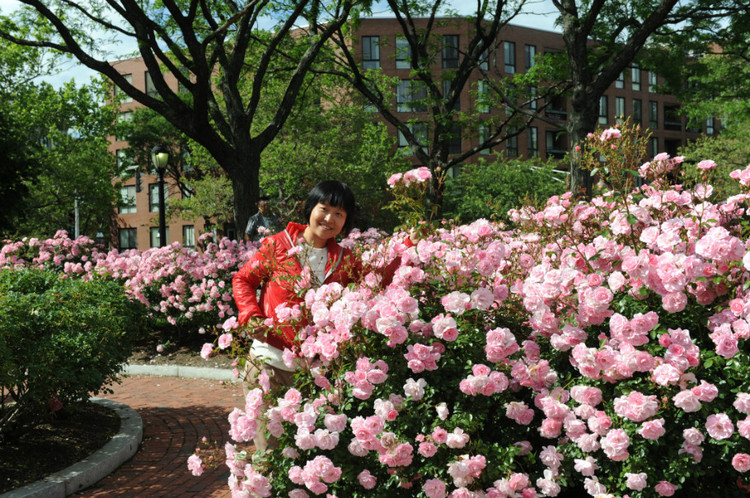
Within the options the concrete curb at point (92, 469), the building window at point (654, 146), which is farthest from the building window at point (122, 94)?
the building window at point (654, 146)

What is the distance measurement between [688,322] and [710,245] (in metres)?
0.38

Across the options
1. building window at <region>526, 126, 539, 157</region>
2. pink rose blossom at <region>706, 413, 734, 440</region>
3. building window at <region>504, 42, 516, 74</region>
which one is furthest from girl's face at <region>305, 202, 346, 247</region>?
building window at <region>526, 126, 539, 157</region>

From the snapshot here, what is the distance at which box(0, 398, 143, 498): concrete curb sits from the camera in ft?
14.1

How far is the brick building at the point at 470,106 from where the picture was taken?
45.7 m

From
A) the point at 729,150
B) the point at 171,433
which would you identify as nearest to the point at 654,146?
the point at 729,150

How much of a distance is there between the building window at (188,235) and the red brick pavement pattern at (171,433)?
4193 cm

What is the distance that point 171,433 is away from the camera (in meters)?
6.15

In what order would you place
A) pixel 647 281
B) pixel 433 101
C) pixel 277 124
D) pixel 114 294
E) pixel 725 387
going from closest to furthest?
pixel 725 387
pixel 647 281
pixel 114 294
pixel 277 124
pixel 433 101

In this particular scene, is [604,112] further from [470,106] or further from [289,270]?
[289,270]

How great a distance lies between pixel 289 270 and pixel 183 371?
6528mm

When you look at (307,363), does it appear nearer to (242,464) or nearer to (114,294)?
(242,464)

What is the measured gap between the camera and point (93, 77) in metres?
31.3

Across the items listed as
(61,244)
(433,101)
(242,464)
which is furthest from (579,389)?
(433,101)

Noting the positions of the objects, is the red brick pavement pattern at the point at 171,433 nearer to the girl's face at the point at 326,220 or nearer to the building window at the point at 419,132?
the girl's face at the point at 326,220
